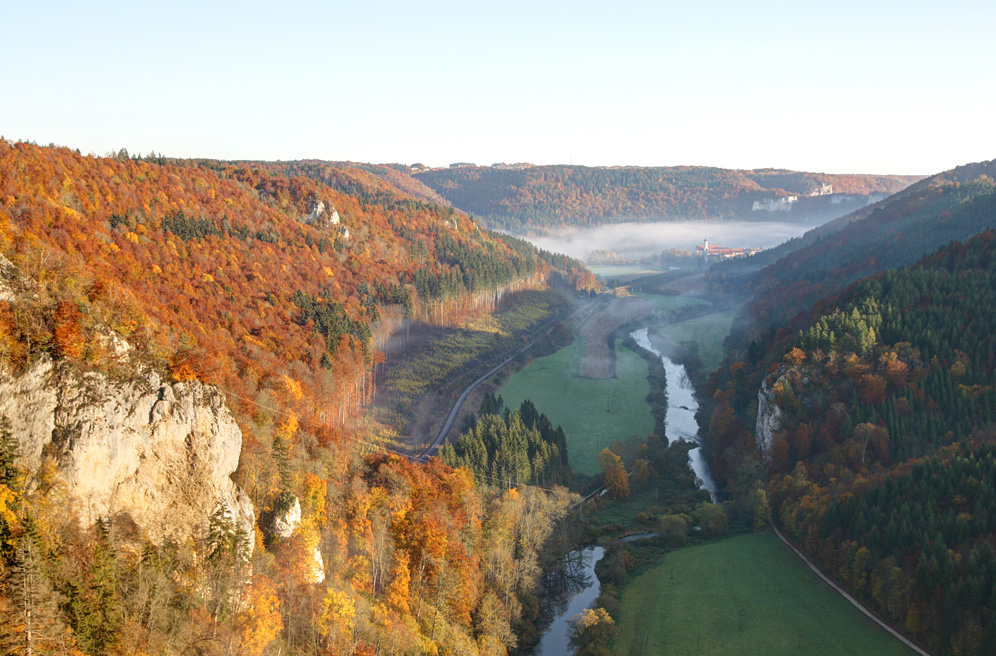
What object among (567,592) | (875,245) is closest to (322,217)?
(567,592)

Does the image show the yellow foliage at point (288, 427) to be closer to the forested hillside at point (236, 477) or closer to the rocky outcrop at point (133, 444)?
the forested hillside at point (236, 477)

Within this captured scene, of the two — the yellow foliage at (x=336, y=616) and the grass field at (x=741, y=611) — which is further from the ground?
the yellow foliage at (x=336, y=616)

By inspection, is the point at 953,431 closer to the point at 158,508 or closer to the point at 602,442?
the point at 602,442

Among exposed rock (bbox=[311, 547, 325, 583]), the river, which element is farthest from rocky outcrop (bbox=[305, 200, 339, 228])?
exposed rock (bbox=[311, 547, 325, 583])

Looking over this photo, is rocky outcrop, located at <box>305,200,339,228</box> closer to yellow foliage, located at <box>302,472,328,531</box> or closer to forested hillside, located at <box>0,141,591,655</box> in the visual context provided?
forested hillside, located at <box>0,141,591,655</box>

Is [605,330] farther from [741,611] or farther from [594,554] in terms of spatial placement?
[741,611]

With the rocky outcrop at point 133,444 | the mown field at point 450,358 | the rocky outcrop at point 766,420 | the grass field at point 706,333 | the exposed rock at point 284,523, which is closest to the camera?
the rocky outcrop at point 133,444

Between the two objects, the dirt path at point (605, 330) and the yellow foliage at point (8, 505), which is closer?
the yellow foliage at point (8, 505)

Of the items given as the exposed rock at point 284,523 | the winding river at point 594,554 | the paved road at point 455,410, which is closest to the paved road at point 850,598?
the winding river at point 594,554
